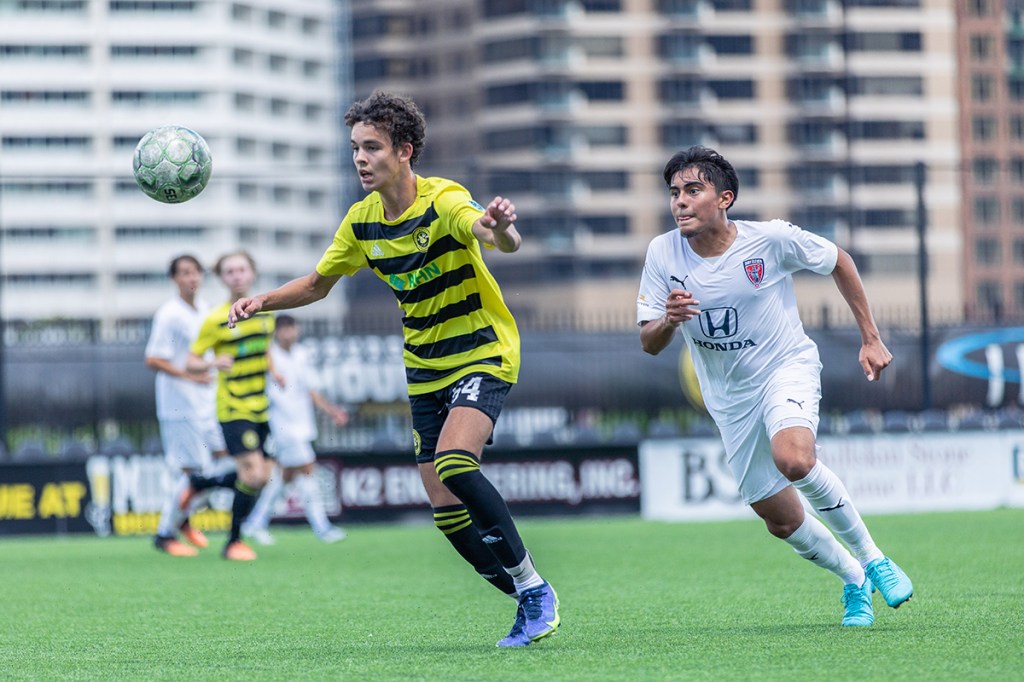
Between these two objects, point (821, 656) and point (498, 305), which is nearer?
point (821, 656)

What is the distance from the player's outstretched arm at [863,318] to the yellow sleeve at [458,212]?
1.66m

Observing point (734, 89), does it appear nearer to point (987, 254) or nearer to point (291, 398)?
point (987, 254)

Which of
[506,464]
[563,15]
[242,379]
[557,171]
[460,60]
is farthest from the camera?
[460,60]

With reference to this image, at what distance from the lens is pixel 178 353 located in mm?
13273

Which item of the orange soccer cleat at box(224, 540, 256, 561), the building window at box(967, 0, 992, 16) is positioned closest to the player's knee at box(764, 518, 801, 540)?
the orange soccer cleat at box(224, 540, 256, 561)

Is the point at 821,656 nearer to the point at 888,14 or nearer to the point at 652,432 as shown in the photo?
the point at 652,432

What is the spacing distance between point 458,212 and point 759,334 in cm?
155

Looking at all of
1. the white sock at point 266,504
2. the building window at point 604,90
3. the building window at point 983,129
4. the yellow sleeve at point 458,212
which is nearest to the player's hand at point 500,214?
the yellow sleeve at point 458,212

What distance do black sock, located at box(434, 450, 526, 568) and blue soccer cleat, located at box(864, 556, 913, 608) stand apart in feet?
5.43

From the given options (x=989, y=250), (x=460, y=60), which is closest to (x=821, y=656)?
(x=460, y=60)

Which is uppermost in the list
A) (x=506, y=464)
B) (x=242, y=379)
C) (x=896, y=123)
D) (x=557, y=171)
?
(x=896, y=123)

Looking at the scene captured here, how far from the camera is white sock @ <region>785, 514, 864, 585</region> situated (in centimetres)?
746

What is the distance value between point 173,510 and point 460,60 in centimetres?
8612

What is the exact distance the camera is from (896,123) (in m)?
94.2
